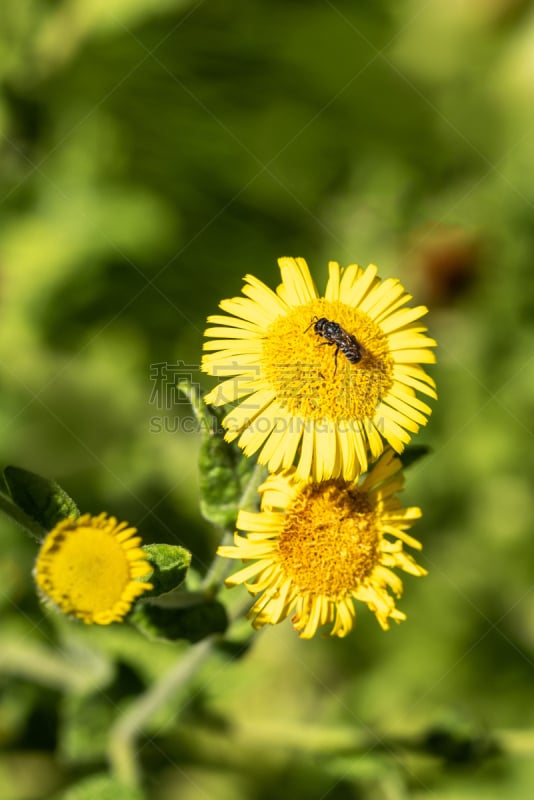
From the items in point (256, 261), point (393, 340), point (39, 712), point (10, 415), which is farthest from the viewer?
point (256, 261)

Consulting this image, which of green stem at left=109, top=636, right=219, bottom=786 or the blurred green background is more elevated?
the blurred green background

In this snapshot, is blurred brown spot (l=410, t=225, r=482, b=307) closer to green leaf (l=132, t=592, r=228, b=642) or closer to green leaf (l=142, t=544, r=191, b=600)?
green leaf (l=132, t=592, r=228, b=642)

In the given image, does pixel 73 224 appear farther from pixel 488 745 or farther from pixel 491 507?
pixel 488 745

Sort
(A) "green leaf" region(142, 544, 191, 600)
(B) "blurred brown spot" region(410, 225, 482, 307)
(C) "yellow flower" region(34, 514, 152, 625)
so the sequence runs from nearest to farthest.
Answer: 1. (C) "yellow flower" region(34, 514, 152, 625)
2. (A) "green leaf" region(142, 544, 191, 600)
3. (B) "blurred brown spot" region(410, 225, 482, 307)

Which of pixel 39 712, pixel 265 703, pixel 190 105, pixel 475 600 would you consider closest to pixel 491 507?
pixel 475 600

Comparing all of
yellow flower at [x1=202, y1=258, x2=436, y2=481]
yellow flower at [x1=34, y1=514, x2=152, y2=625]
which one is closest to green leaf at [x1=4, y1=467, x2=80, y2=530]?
yellow flower at [x1=34, y1=514, x2=152, y2=625]

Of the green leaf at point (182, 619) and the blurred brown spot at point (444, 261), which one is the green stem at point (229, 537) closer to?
the green leaf at point (182, 619)
